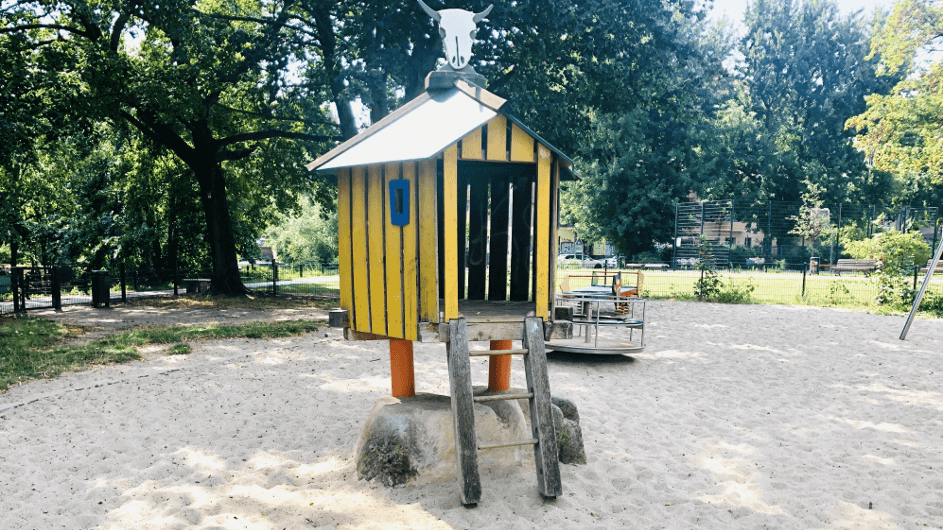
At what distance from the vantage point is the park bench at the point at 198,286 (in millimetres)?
21188

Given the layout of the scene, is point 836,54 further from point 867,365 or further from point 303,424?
point 303,424

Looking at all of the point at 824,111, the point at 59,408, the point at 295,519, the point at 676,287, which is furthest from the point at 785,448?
the point at 824,111

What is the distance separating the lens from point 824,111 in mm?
45156

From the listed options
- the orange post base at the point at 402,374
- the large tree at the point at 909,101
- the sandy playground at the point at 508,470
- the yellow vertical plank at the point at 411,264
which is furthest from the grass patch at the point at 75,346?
the large tree at the point at 909,101

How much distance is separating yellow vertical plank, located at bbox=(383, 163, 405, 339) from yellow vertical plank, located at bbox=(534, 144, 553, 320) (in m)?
1.14

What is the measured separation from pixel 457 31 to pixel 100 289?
607 inches

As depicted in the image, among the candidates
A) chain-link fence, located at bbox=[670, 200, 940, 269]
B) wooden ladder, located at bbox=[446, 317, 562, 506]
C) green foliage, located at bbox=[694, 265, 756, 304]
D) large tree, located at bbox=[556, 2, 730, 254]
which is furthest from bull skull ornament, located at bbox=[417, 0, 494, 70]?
chain-link fence, located at bbox=[670, 200, 940, 269]

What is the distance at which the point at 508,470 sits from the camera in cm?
528

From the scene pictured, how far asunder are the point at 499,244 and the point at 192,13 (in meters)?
12.6

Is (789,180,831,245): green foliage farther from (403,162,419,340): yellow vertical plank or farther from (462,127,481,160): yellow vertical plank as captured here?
(403,162,419,340): yellow vertical plank

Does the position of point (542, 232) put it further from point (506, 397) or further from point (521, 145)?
point (506, 397)

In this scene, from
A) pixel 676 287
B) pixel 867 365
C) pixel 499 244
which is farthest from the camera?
pixel 676 287

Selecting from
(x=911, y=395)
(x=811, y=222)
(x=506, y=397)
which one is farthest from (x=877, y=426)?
(x=811, y=222)

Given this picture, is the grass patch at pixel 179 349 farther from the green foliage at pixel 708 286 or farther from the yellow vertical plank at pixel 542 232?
the green foliage at pixel 708 286
